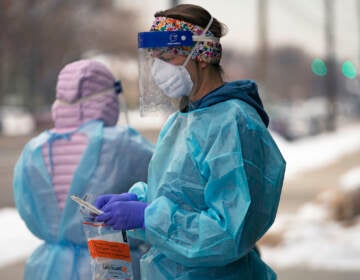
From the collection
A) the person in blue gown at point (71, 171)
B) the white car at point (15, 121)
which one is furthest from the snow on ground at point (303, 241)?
the white car at point (15, 121)

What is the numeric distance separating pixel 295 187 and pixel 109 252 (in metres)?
11.5

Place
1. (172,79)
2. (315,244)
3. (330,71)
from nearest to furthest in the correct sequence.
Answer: (172,79) → (315,244) → (330,71)

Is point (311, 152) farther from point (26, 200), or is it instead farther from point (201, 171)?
point (201, 171)

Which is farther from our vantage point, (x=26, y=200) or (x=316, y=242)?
(x=316, y=242)

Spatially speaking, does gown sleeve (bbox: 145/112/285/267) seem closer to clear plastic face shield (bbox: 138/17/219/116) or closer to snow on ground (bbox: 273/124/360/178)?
clear plastic face shield (bbox: 138/17/219/116)

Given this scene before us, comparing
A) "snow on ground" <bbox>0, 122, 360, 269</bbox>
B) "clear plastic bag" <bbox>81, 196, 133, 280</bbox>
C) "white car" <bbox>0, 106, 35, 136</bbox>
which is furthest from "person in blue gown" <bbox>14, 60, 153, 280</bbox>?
"white car" <bbox>0, 106, 35, 136</bbox>

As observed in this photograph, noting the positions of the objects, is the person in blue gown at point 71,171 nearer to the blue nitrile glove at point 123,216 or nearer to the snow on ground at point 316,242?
the blue nitrile glove at point 123,216

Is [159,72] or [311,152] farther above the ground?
[159,72]

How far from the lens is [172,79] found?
7.95 ft

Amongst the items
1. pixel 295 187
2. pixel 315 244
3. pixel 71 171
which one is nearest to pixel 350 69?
pixel 295 187

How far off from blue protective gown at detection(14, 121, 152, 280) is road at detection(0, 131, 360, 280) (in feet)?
2.22

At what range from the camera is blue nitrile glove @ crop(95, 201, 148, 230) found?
91.4 inches

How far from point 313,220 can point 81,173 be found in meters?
6.10

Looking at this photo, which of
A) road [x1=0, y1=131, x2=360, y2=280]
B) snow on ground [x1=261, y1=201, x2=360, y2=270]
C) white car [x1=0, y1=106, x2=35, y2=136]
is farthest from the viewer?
white car [x1=0, y1=106, x2=35, y2=136]
